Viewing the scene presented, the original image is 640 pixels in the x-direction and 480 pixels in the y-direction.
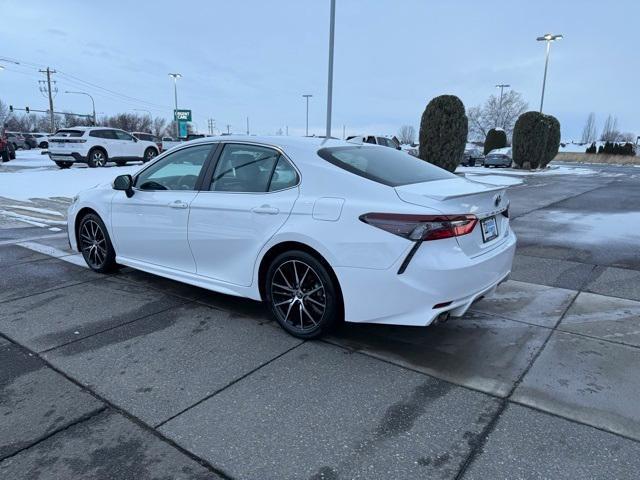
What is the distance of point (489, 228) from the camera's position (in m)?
3.70

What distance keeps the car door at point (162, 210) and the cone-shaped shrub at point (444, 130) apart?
18004 millimetres

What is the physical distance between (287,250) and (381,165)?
41.0 inches

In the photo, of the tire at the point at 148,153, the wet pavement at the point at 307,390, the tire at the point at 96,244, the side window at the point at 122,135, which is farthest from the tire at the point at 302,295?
the tire at the point at 148,153

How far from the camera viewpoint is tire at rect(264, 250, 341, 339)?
3639 mm

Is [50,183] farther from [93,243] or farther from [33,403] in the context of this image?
[33,403]

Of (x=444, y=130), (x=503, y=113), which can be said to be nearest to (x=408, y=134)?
(x=503, y=113)

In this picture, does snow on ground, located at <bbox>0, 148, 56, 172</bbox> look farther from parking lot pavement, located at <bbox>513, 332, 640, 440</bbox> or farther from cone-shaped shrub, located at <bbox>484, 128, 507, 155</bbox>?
cone-shaped shrub, located at <bbox>484, 128, 507, 155</bbox>

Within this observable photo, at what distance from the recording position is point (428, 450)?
8.32 ft

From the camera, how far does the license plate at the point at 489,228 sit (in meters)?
3.60

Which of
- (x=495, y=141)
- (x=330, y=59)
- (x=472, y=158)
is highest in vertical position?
(x=330, y=59)

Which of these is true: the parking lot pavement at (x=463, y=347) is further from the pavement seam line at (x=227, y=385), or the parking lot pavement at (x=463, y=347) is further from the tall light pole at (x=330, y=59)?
the tall light pole at (x=330, y=59)

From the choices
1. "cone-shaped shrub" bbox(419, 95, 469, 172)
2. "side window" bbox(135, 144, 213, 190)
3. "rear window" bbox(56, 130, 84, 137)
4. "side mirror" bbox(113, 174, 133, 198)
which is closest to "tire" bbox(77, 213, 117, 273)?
"side mirror" bbox(113, 174, 133, 198)

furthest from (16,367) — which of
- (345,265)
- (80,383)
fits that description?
(345,265)

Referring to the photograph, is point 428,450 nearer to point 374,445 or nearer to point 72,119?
point 374,445
